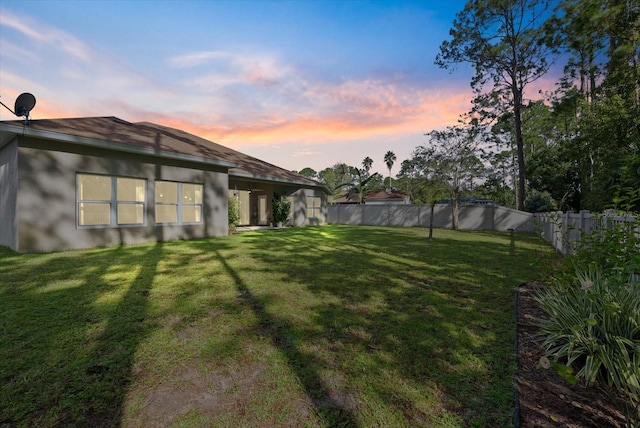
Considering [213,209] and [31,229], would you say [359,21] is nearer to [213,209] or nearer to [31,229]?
[213,209]

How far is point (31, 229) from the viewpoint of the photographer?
7.40 metres

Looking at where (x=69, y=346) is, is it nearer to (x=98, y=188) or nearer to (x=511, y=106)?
(x=98, y=188)

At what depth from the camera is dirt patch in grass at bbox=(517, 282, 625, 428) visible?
177cm

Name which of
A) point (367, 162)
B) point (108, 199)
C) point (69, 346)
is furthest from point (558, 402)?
point (367, 162)

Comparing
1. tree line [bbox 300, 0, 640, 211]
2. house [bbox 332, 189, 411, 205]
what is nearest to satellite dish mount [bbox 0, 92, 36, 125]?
Result: tree line [bbox 300, 0, 640, 211]

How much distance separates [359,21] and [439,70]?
1154cm

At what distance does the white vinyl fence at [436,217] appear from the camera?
18422 millimetres

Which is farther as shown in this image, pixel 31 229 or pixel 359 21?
pixel 359 21

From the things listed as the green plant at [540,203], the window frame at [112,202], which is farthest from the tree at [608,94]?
the window frame at [112,202]

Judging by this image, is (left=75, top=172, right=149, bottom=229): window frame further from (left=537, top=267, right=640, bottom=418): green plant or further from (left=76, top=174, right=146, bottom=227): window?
(left=537, top=267, right=640, bottom=418): green plant

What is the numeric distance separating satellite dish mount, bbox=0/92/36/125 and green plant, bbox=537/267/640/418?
11367 mm

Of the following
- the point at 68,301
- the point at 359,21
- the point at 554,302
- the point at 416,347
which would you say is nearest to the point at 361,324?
the point at 416,347

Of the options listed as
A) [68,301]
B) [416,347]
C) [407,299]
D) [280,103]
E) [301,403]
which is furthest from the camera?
[280,103]

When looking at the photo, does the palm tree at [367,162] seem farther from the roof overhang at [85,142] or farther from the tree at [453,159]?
the roof overhang at [85,142]
